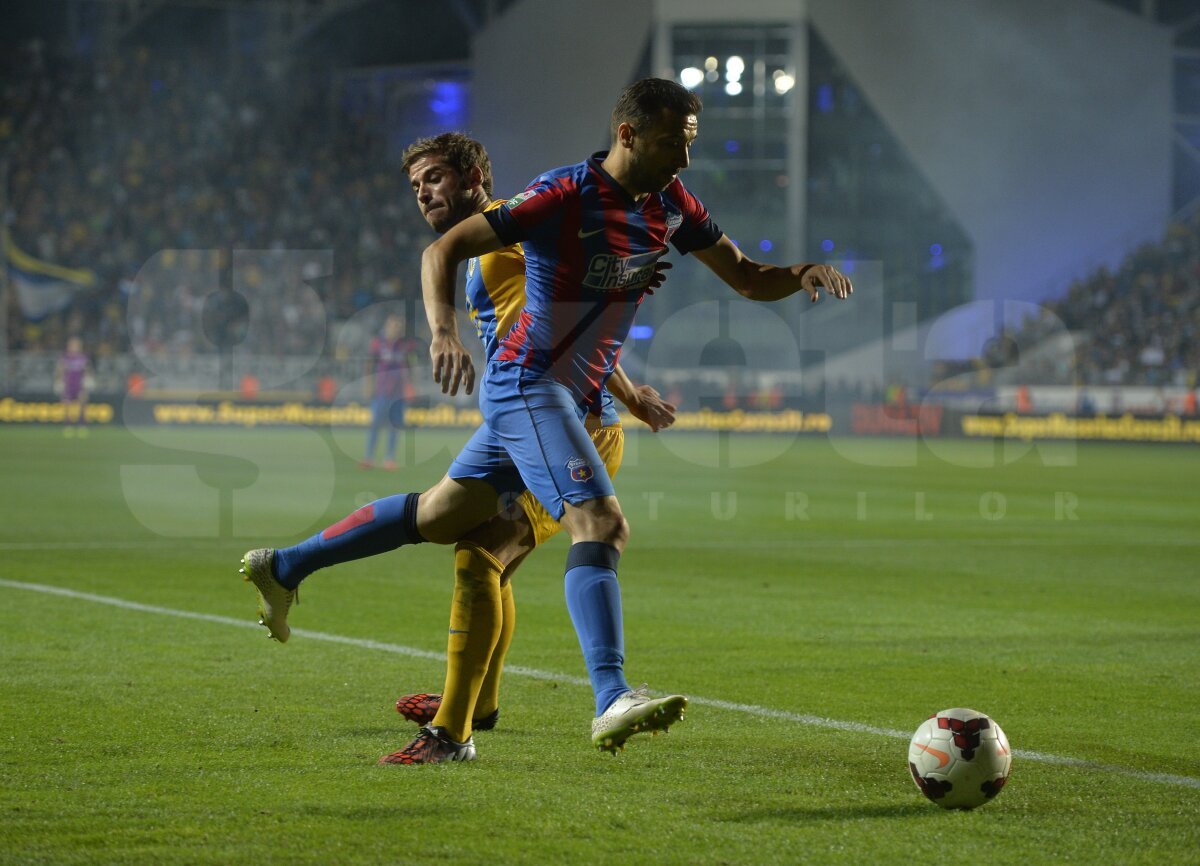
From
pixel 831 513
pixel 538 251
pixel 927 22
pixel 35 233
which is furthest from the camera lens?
pixel 927 22

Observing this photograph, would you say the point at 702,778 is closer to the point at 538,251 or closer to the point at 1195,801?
the point at 1195,801

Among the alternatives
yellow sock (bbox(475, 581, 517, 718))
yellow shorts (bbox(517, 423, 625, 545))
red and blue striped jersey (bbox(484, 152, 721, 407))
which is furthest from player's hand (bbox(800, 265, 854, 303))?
yellow sock (bbox(475, 581, 517, 718))

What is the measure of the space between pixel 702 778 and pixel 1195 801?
1.32 m

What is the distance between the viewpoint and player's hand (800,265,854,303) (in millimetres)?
4934

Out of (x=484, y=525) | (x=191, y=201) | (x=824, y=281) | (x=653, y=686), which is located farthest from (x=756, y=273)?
(x=191, y=201)

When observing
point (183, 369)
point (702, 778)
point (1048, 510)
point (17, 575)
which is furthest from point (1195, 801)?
point (183, 369)

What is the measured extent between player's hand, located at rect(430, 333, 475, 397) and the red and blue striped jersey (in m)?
0.36

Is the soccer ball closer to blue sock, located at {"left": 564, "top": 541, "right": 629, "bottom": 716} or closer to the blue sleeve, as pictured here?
blue sock, located at {"left": 564, "top": 541, "right": 629, "bottom": 716}

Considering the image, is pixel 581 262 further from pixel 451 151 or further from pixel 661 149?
pixel 451 151

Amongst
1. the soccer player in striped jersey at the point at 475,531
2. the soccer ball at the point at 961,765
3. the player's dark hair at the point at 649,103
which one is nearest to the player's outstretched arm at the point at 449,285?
the soccer player in striped jersey at the point at 475,531

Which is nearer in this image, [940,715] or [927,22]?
[940,715]

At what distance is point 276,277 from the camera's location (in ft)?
120

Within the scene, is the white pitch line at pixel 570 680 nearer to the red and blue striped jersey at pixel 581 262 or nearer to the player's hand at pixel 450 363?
the red and blue striped jersey at pixel 581 262

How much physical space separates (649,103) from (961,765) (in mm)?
2051
